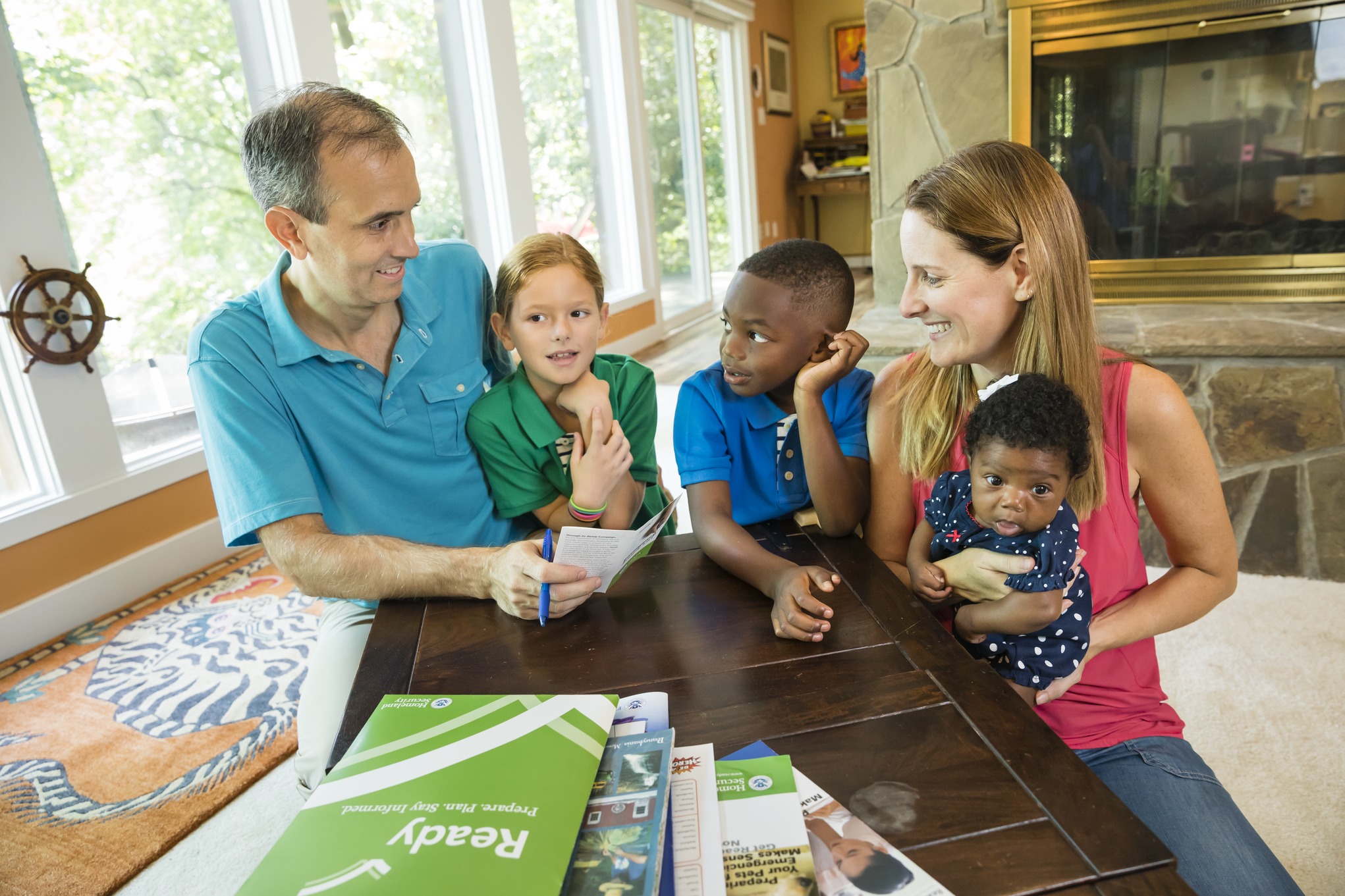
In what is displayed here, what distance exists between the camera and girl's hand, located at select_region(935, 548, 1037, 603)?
95 cm

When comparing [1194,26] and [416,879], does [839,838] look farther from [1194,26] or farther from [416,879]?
[1194,26]

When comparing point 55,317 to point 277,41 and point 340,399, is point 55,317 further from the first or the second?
point 340,399

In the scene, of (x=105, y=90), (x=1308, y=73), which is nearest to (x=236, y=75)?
(x=105, y=90)

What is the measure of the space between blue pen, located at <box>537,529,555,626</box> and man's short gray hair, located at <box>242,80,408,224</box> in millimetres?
684

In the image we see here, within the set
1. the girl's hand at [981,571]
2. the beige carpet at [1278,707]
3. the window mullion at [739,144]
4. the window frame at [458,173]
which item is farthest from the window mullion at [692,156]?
the girl's hand at [981,571]

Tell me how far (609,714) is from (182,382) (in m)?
2.74

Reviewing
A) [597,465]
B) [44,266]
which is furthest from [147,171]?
[597,465]

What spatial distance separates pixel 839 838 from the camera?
0.66m

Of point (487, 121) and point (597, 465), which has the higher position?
point (487, 121)

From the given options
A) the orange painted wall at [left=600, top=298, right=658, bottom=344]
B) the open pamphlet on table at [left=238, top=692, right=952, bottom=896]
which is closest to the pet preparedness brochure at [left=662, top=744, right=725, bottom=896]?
the open pamphlet on table at [left=238, top=692, right=952, bottom=896]

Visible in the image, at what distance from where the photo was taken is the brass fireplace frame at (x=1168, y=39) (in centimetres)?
271

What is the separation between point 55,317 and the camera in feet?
7.99

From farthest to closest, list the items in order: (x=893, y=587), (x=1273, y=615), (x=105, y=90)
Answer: (x=105, y=90)
(x=1273, y=615)
(x=893, y=587)

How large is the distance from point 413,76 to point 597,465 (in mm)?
3117
